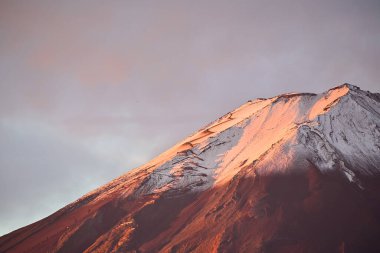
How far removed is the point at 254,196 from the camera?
6394cm

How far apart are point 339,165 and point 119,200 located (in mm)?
35092

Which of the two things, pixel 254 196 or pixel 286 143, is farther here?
pixel 286 143

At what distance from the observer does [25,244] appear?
71.4 meters

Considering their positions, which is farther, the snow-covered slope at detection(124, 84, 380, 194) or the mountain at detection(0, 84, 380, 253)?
the snow-covered slope at detection(124, 84, 380, 194)

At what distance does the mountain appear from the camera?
5716 centimetres

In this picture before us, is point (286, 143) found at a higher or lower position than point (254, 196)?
higher

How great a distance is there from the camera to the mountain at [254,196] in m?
57.2

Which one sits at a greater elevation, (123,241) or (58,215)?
(58,215)

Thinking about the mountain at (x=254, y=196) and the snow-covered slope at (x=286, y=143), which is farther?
the snow-covered slope at (x=286, y=143)

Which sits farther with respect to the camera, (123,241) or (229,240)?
(123,241)

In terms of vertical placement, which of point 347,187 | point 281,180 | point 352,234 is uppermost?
point 281,180

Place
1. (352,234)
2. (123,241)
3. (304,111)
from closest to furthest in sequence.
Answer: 1. (352,234)
2. (123,241)
3. (304,111)

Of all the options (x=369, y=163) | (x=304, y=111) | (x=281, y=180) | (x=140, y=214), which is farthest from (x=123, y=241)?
(x=304, y=111)

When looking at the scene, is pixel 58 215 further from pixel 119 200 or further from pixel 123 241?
pixel 123 241
